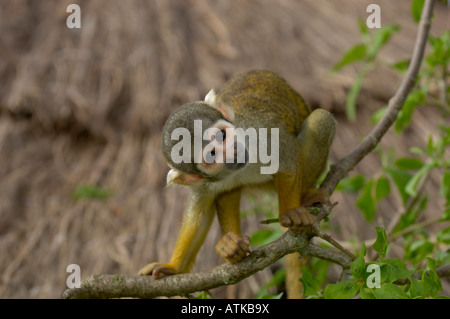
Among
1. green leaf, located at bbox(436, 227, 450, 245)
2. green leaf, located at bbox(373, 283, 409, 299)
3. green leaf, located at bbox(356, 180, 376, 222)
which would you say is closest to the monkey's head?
green leaf, located at bbox(373, 283, 409, 299)

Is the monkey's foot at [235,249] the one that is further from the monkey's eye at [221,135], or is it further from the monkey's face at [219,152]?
the monkey's eye at [221,135]

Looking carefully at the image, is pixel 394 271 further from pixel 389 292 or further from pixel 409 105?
pixel 409 105

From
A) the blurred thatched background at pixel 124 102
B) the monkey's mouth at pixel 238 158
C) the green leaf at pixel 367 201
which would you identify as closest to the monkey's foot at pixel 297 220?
the monkey's mouth at pixel 238 158

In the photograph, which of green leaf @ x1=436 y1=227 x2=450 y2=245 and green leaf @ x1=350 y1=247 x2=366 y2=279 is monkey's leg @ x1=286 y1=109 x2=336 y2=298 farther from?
green leaf @ x1=350 y1=247 x2=366 y2=279

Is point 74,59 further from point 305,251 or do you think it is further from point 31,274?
point 305,251

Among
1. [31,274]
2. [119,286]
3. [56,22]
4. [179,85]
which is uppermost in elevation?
[56,22]
